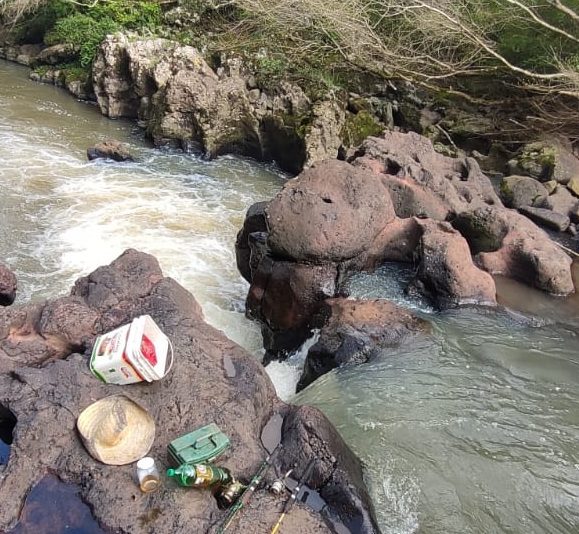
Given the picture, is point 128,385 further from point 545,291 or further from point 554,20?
point 554,20

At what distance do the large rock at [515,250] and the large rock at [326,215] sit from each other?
1307 mm

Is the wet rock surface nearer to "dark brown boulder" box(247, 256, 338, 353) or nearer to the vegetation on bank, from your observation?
"dark brown boulder" box(247, 256, 338, 353)

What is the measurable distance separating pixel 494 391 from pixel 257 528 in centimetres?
255

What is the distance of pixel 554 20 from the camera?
10.7 m

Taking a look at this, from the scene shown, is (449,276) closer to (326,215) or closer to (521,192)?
(326,215)

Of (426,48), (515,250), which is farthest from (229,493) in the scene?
(426,48)

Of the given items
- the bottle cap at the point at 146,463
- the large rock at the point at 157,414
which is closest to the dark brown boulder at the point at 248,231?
the large rock at the point at 157,414

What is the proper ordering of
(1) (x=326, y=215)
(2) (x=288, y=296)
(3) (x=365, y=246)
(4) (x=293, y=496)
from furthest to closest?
1. (3) (x=365, y=246)
2. (2) (x=288, y=296)
3. (1) (x=326, y=215)
4. (4) (x=293, y=496)

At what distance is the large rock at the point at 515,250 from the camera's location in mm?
5902

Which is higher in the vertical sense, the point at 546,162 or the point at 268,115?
the point at 546,162

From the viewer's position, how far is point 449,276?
5520 mm

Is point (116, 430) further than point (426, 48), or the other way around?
point (426, 48)

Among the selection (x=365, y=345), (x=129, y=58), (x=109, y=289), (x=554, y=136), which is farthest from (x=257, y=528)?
(x=129, y=58)

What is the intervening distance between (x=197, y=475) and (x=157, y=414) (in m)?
0.52
